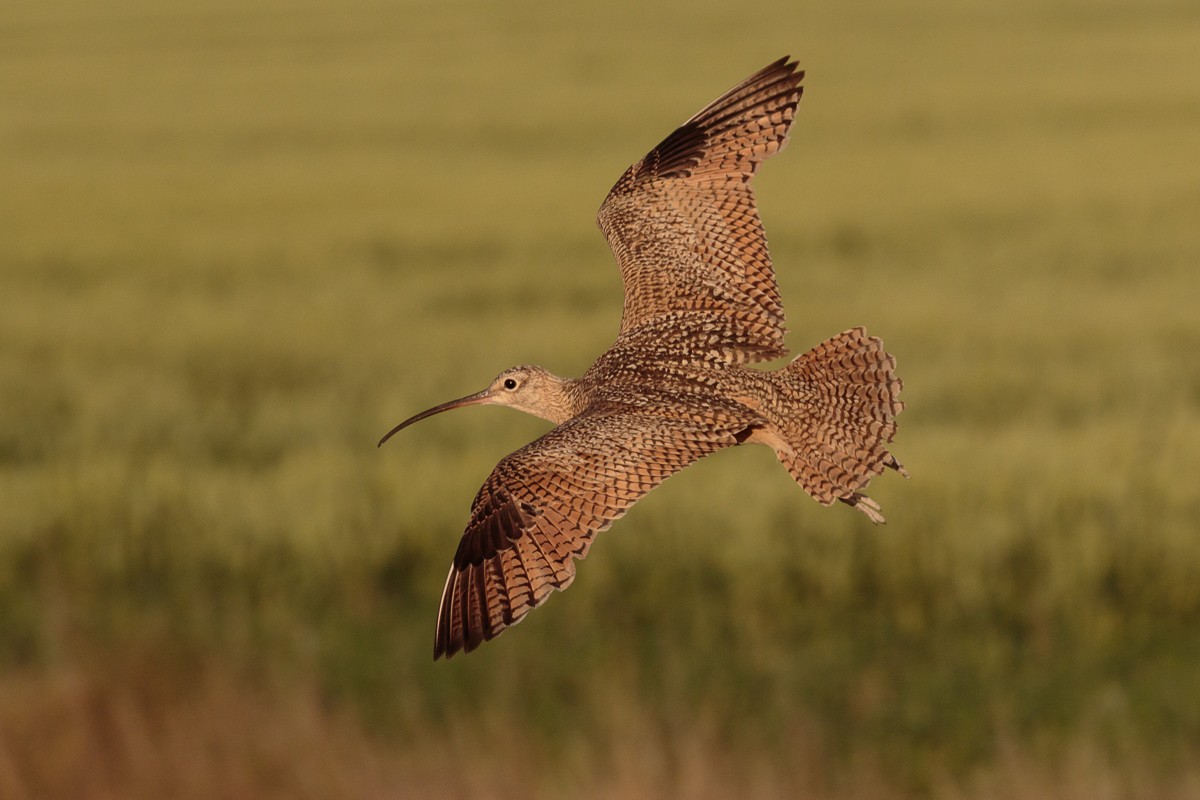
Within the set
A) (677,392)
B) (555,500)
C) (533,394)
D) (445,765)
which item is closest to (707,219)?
(533,394)

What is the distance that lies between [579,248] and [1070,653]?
482 inches

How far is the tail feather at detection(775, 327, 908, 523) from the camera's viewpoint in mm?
3707

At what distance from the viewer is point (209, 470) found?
34.8 feet

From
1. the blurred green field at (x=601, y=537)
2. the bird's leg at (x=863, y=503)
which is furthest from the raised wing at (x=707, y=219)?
the blurred green field at (x=601, y=537)

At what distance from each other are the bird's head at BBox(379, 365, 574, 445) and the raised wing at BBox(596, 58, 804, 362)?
36 cm

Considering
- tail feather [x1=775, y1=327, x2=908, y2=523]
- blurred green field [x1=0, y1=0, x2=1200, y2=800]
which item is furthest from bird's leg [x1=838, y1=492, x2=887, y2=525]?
blurred green field [x1=0, y1=0, x2=1200, y2=800]

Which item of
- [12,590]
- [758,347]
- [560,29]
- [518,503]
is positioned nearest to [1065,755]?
[758,347]

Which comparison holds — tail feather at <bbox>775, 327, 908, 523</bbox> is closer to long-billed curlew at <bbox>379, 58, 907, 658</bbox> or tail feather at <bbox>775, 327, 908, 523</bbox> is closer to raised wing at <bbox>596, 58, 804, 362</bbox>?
long-billed curlew at <bbox>379, 58, 907, 658</bbox>

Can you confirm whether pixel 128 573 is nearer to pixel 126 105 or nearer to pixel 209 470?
pixel 209 470

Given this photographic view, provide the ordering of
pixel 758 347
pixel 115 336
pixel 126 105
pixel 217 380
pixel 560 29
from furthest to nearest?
pixel 560 29, pixel 126 105, pixel 115 336, pixel 217 380, pixel 758 347

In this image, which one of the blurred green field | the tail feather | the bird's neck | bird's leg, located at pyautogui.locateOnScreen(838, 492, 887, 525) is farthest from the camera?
the blurred green field

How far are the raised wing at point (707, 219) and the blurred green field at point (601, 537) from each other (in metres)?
2.65

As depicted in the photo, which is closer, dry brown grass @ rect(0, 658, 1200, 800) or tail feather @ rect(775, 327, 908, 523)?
tail feather @ rect(775, 327, 908, 523)

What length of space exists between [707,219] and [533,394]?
0.95 meters
